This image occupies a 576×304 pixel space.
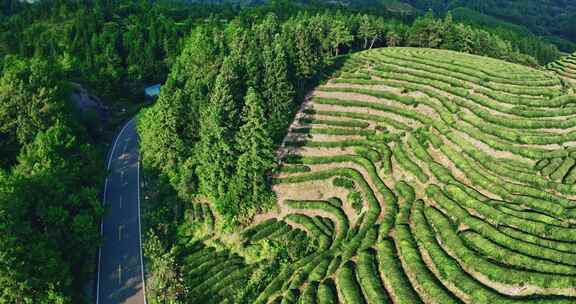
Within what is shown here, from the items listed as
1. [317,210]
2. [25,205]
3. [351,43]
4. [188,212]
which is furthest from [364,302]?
[351,43]

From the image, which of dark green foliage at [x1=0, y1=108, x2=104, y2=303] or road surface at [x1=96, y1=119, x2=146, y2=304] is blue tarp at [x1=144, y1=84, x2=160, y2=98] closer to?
road surface at [x1=96, y1=119, x2=146, y2=304]

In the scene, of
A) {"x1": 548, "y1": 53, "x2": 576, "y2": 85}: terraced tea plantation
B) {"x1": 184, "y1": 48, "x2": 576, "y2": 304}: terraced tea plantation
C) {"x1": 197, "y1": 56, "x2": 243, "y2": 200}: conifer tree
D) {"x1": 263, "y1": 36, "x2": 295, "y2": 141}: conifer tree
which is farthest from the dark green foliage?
{"x1": 548, "y1": 53, "x2": 576, "y2": 85}: terraced tea plantation

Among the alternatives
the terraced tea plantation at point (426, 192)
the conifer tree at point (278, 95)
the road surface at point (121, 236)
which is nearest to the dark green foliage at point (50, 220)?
the road surface at point (121, 236)

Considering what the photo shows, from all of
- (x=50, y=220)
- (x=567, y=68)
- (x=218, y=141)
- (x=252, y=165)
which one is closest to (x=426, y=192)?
(x=252, y=165)

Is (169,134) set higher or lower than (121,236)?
higher

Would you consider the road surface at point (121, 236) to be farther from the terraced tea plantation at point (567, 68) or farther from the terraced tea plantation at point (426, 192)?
the terraced tea plantation at point (567, 68)

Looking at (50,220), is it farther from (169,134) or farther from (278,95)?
(278,95)
